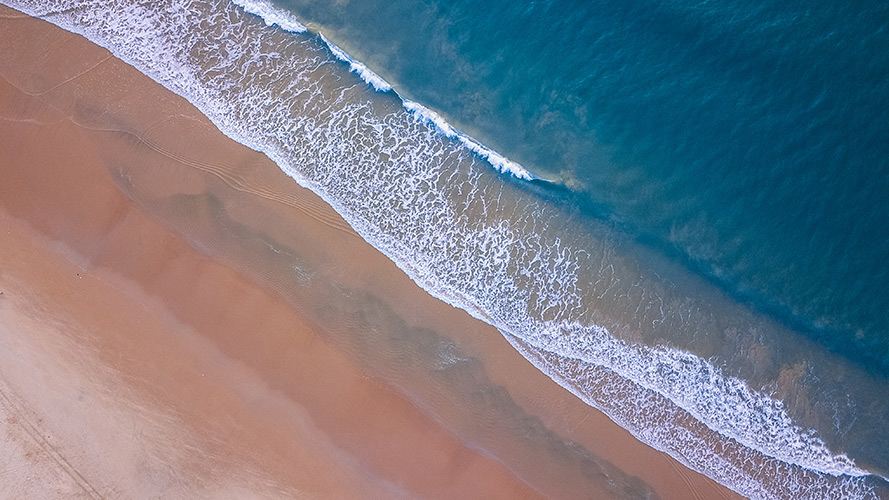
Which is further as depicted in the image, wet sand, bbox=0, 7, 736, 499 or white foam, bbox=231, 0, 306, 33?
white foam, bbox=231, 0, 306, 33

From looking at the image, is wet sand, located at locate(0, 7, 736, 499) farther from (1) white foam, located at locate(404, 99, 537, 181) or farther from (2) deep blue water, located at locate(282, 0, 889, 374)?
(2) deep blue water, located at locate(282, 0, 889, 374)

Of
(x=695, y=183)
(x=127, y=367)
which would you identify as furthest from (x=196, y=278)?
(x=695, y=183)

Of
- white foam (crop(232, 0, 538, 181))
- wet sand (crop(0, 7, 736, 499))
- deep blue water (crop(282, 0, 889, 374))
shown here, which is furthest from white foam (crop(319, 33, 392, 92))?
wet sand (crop(0, 7, 736, 499))

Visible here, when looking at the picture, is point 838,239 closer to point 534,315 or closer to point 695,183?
point 695,183

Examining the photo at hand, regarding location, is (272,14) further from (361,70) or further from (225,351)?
(225,351)

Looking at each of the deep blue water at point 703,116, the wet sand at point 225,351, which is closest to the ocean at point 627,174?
the deep blue water at point 703,116

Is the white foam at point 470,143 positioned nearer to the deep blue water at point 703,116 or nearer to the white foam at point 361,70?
the deep blue water at point 703,116
